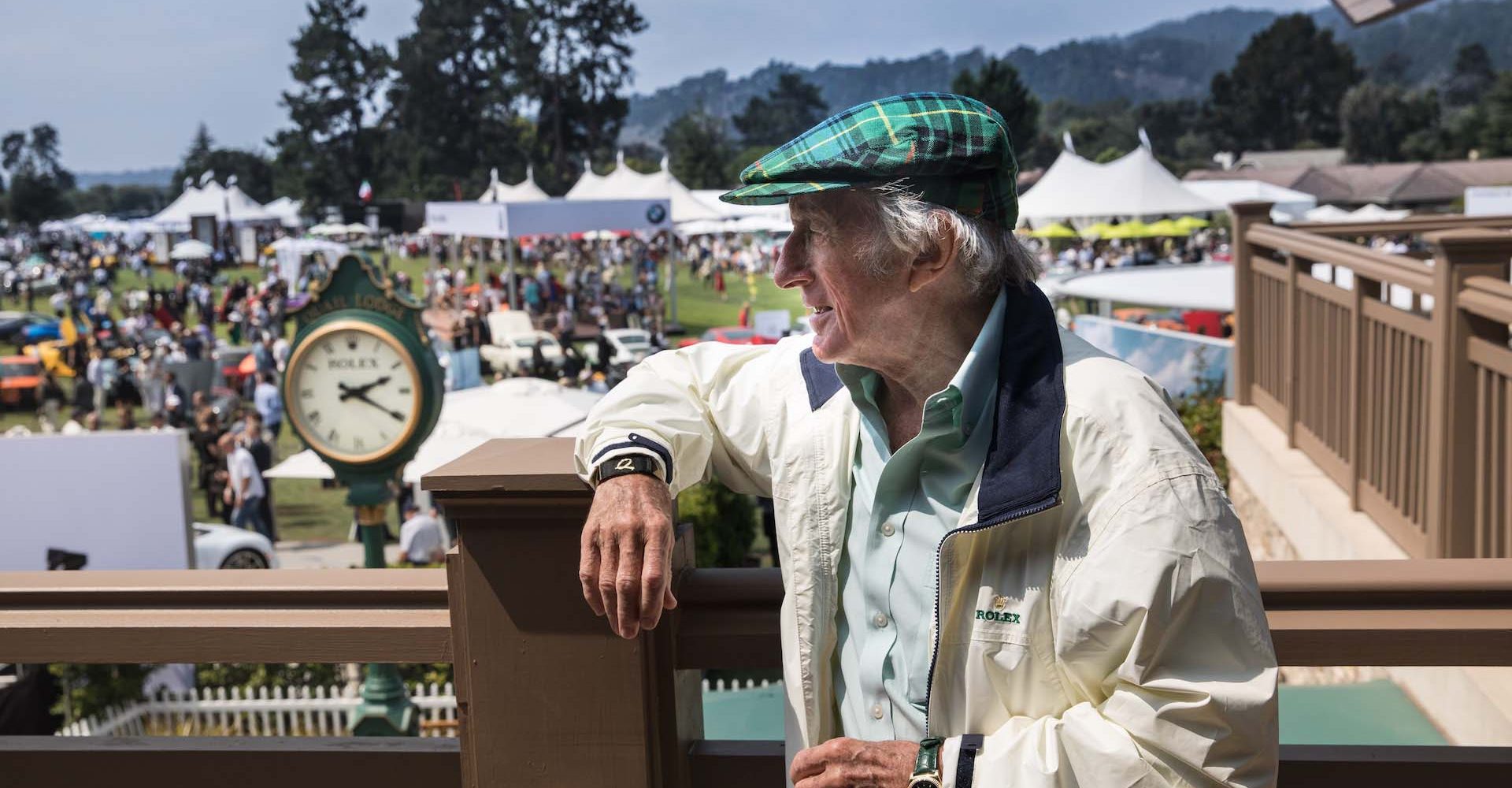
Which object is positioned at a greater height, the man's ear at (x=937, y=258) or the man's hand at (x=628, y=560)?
the man's ear at (x=937, y=258)

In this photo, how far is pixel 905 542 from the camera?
1.68 metres

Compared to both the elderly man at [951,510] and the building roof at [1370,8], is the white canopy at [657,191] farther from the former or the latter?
the elderly man at [951,510]

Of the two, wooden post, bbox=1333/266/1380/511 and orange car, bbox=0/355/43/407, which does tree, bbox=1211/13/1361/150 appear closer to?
orange car, bbox=0/355/43/407

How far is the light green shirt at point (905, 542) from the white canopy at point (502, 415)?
405 inches

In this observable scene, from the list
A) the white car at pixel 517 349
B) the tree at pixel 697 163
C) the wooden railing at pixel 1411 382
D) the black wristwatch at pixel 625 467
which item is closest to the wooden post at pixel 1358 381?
the wooden railing at pixel 1411 382

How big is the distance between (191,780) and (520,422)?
1059cm

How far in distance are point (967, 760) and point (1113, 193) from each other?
92.9ft

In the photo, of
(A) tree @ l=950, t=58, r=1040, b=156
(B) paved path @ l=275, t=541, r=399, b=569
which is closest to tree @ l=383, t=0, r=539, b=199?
(A) tree @ l=950, t=58, r=1040, b=156

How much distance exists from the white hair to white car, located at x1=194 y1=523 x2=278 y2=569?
38.4 ft

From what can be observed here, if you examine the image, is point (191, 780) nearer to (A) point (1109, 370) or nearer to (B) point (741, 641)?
(B) point (741, 641)

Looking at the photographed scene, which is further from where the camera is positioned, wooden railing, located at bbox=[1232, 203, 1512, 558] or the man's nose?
wooden railing, located at bbox=[1232, 203, 1512, 558]

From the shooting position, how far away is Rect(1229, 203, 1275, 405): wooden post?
797 cm

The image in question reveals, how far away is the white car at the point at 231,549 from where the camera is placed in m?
12.4

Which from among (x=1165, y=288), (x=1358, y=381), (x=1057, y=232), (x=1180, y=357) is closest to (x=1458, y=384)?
(x=1358, y=381)
